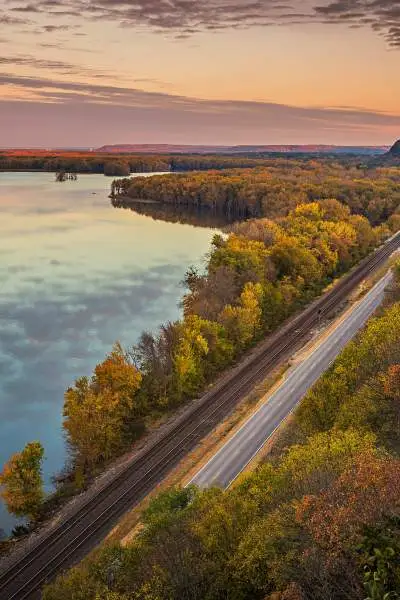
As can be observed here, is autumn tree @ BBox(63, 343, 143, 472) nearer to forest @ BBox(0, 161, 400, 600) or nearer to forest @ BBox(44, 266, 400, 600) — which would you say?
forest @ BBox(0, 161, 400, 600)

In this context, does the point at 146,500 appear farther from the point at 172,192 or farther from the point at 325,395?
the point at 172,192

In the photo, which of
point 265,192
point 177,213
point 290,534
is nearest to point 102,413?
point 290,534

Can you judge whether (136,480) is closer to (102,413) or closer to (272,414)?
(102,413)

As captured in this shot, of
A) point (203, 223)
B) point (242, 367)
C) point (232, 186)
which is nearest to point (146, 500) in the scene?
point (242, 367)

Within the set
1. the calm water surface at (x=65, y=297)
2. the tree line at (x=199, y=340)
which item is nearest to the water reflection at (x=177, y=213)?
the calm water surface at (x=65, y=297)

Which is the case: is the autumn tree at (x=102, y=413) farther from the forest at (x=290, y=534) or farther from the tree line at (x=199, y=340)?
the forest at (x=290, y=534)
